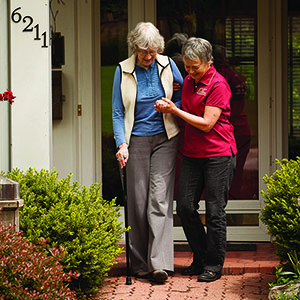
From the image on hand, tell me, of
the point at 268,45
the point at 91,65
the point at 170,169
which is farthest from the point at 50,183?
the point at 268,45

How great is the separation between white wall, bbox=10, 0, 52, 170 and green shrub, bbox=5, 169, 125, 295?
0.39 meters

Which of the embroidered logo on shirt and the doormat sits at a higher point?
the embroidered logo on shirt

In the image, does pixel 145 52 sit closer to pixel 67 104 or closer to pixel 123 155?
pixel 123 155

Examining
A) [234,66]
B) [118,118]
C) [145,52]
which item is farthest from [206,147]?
[234,66]

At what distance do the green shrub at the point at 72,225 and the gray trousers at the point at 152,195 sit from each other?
388mm

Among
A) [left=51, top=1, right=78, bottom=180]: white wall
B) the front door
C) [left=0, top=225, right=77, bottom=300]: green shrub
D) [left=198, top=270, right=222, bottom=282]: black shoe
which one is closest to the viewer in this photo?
[left=0, top=225, right=77, bottom=300]: green shrub

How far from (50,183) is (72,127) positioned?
1614mm

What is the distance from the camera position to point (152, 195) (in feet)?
17.5

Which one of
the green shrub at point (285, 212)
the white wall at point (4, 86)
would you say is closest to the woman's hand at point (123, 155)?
the white wall at point (4, 86)

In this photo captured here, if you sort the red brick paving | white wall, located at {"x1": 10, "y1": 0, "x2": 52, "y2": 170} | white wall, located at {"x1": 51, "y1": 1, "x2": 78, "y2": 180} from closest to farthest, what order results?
the red brick paving, white wall, located at {"x1": 10, "y1": 0, "x2": 52, "y2": 170}, white wall, located at {"x1": 51, "y1": 1, "x2": 78, "y2": 180}

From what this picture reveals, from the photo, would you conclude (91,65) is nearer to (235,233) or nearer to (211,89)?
(211,89)

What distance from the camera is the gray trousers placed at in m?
5.30

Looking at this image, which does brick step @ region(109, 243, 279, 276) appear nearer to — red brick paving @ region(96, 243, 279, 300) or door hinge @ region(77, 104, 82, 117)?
red brick paving @ region(96, 243, 279, 300)

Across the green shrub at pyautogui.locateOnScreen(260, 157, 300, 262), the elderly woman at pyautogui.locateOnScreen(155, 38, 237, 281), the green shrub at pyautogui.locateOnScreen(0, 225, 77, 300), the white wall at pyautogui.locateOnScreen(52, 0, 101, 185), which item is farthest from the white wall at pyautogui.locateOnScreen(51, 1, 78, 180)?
the green shrub at pyautogui.locateOnScreen(0, 225, 77, 300)
